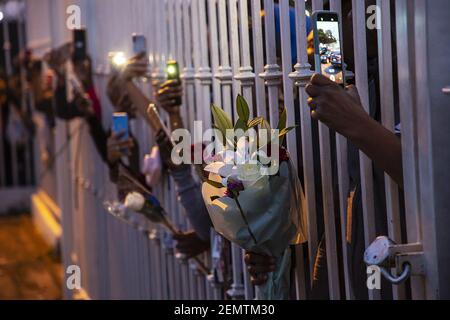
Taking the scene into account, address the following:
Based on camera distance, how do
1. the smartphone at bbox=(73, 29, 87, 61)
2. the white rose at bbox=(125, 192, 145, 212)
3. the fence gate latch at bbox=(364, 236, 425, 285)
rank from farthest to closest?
the smartphone at bbox=(73, 29, 87, 61) → the white rose at bbox=(125, 192, 145, 212) → the fence gate latch at bbox=(364, 236, 425, 285)

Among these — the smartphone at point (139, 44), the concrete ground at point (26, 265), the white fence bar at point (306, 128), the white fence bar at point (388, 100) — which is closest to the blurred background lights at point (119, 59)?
the smartphone at point (139, 44)

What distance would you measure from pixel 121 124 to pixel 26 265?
16.6 ft

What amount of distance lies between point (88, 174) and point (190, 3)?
249cm

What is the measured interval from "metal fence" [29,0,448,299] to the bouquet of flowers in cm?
20

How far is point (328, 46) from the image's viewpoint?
273 cm

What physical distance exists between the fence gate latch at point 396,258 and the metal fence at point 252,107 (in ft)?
0.10

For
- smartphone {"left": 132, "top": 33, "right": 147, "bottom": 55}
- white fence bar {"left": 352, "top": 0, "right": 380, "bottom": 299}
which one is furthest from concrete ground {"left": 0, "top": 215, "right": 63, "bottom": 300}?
white fence bar {"left": 352, "top": 0, "right": 380, "bottom": 299}

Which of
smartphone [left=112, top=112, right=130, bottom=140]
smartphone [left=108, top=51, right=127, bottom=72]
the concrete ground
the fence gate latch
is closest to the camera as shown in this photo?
the fence gate latch

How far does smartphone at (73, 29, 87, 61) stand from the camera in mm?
5723

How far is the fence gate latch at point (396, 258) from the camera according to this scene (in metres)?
2.44

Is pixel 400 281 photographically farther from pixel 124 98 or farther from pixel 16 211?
pixel 16 211

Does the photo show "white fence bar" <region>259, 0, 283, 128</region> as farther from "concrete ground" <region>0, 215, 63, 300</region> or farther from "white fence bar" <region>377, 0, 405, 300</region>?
"concrete ground" <region>0, 215, 63, 300</region>

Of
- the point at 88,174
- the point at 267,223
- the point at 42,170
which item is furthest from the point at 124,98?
the point at 42,170
